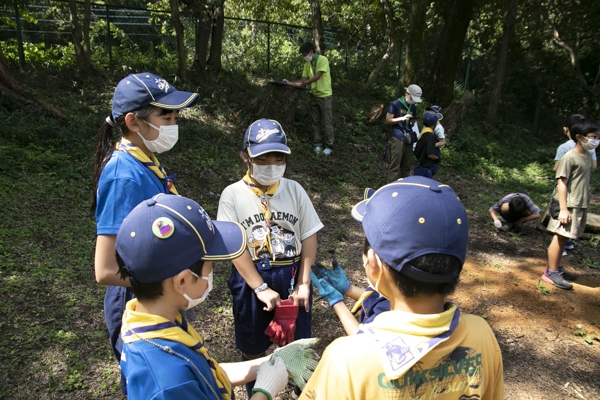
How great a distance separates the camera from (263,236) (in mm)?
2424

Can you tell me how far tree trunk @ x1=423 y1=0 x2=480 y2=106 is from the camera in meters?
11.9

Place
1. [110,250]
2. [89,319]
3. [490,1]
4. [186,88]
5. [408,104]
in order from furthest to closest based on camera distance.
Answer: [490,1] → [186,88] → [408,104] → [89,319] → [110,250]

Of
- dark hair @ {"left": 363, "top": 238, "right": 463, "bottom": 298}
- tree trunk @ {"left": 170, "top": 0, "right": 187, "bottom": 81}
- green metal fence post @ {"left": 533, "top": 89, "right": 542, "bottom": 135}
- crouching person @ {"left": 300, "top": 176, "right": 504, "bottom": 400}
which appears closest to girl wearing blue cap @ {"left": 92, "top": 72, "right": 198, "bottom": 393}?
crouching person @ {"left": 300, "top": 176, "right": 504, "bottom": 400}

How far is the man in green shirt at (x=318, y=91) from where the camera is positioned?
8.32 metres

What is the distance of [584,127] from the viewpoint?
4270 millimetres

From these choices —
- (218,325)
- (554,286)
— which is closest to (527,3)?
(554,286)

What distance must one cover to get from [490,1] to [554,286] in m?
12.8

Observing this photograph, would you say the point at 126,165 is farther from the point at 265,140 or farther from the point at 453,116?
the point at 453,116

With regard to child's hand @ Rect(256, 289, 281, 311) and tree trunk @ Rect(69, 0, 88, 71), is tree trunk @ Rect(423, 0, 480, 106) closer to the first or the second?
tree trunk @ Rect(69, 0, 88, 71)

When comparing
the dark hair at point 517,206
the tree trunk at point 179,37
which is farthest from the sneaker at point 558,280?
the tree trunk at point 179,37

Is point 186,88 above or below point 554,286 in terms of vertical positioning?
above

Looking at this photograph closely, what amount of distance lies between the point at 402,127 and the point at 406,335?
6.12 m

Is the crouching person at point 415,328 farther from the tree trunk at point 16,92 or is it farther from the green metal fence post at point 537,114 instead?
the green metal fence post at point 537,114

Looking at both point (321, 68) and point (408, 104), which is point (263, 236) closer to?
point (408, 104)
